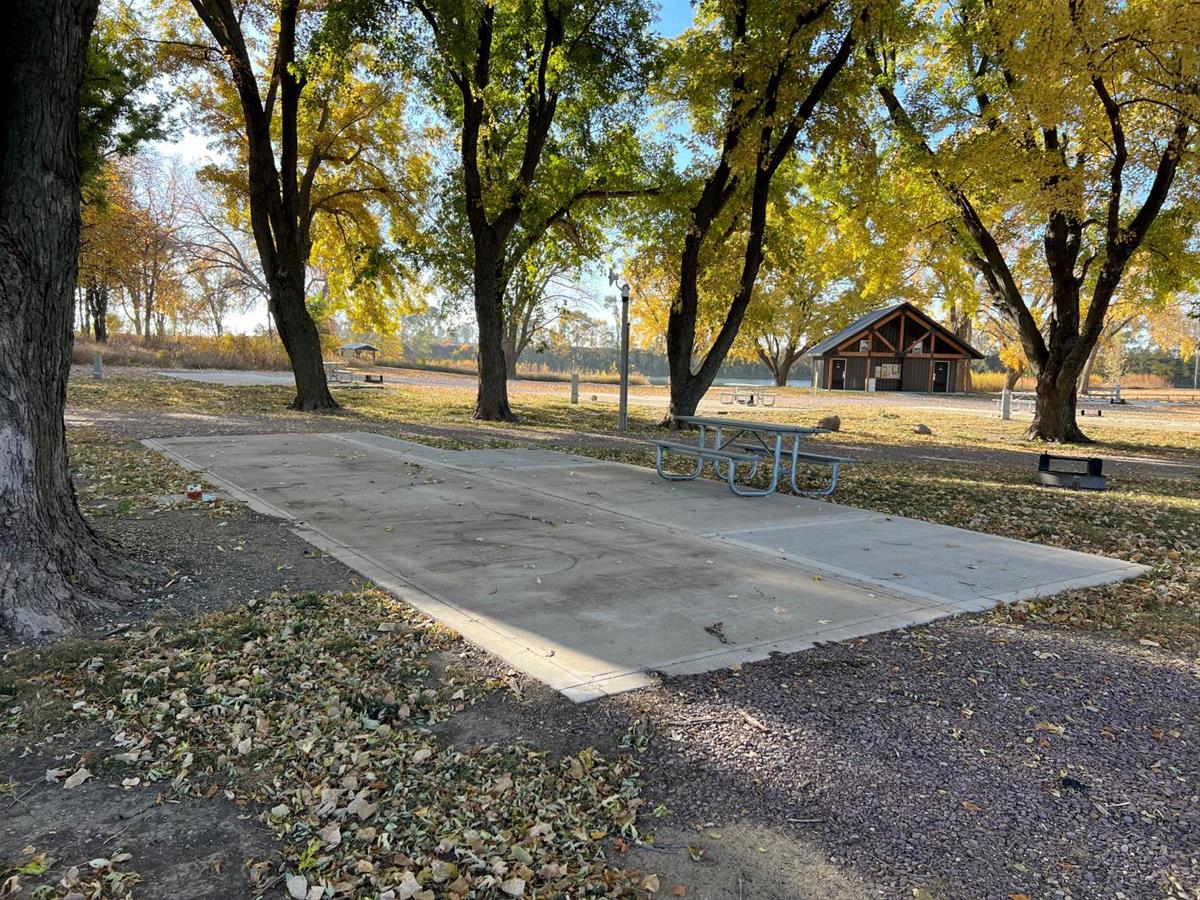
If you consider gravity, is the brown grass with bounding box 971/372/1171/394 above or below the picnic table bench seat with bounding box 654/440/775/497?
above

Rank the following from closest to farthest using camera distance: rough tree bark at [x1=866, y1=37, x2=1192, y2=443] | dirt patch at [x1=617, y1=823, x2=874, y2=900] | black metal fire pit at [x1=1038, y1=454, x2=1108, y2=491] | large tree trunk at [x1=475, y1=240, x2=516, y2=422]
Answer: dirt patch at [x1=617, y1=823, x2=874, y2=900]
black metal fire pit at [x1=1038, y1=454, x2=1108, y2=491]
rough tree bark at [x1=866, y1=37, x2=1192, y2=443]
large tree trunk at [x1=475, y1=240, x2=516, y2=422]

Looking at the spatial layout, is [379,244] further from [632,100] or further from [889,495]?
[889,495]

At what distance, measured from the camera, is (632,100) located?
672 inches

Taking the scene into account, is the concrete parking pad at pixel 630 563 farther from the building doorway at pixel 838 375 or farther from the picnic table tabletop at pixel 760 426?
the building doorway at pixel 838 375

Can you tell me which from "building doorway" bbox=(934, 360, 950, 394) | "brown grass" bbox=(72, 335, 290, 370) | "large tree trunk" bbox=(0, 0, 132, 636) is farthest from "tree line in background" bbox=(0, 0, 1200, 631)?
"building doorway" bbox=(934, 360, 950, 394)

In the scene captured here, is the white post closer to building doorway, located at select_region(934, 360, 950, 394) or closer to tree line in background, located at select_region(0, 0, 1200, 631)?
tree line in background, located at select_region(0, 0, 1200, 631)

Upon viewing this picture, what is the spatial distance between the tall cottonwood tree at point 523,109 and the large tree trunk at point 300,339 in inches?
148

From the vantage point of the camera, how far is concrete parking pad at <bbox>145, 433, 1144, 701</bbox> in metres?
4.09

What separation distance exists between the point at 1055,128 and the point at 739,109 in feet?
21.1

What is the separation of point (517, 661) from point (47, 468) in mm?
2708

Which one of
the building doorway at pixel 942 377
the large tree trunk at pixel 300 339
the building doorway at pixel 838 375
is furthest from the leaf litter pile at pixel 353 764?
the building doorway at pixel 942 377

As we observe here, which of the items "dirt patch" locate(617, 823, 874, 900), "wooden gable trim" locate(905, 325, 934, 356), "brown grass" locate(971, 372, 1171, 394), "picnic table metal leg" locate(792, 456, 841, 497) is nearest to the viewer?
"dirt patch" locate(617, 823, 874, 900)

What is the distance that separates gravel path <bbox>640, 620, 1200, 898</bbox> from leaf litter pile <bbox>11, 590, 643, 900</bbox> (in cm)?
44

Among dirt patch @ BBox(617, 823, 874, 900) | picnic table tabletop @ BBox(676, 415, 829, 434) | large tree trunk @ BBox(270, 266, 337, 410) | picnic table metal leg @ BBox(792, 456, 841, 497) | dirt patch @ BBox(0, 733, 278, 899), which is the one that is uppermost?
large tree trunk @ BBox(270, 266, 337, 410)
